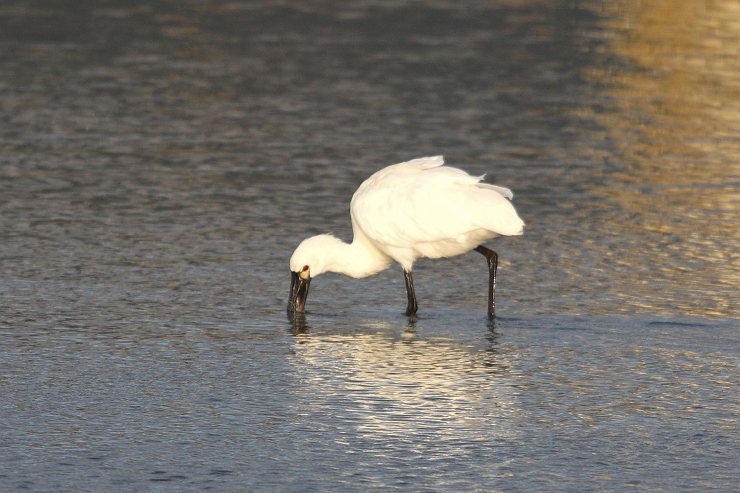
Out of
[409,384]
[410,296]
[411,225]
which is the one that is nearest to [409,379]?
[409,384]

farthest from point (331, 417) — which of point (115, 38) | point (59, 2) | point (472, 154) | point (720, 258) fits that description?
point (59, 2)

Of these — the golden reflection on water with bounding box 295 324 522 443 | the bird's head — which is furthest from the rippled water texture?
the bird's head

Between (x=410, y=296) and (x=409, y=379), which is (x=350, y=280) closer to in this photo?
(x=410, y=296)

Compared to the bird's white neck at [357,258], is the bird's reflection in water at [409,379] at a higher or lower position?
lower

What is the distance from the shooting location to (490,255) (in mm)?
10570

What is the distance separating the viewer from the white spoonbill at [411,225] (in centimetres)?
1016

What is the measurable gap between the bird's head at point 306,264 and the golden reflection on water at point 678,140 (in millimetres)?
2139

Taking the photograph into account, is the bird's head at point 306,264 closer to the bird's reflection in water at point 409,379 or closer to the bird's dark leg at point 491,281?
the bird's reflection in water at point 409,379

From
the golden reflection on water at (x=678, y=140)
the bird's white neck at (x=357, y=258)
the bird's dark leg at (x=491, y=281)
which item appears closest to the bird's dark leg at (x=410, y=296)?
the bird's white neck at (x=357, y=258)

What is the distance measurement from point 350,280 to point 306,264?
85cm

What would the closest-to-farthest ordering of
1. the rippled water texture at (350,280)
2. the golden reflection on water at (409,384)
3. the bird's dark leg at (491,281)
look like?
1. the rippled water texture at (350,280)
2. the golden reflection on water at (409,384)
3. the bird's dark leg at (491,281)

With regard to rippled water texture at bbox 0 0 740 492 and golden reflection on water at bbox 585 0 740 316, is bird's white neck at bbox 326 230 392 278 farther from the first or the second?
golden reflection on water at bbox 585 0 740 316

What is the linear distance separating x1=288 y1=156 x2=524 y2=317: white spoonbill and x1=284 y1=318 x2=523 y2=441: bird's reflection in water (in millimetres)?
591

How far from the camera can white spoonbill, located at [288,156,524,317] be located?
10164 millimetres
